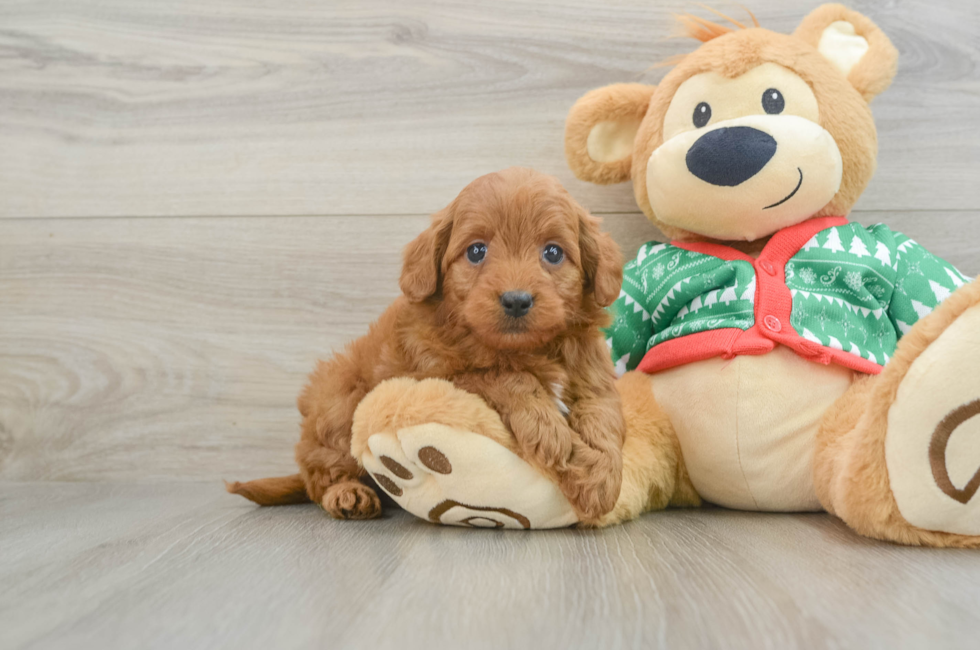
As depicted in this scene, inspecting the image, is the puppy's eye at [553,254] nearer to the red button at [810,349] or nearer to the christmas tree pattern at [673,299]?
the christmas tree pattern at [673,299]

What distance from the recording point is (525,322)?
0.96 m

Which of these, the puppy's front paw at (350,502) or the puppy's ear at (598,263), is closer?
the puppy's ear at (598,263)

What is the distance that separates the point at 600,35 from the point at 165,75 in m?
1.01

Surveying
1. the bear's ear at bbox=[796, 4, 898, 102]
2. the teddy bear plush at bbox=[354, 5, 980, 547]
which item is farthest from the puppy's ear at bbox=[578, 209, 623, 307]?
the bear's ear at bbox=[796, 4, 898, 102]

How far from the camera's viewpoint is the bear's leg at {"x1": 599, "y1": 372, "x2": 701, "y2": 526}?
1.13 meters

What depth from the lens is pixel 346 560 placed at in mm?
939

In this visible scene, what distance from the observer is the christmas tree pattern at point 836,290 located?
1.21 m

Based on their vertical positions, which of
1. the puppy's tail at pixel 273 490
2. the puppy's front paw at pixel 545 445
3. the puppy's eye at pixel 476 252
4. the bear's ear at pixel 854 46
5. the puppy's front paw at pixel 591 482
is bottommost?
the puppy's tail at pixel 273 490

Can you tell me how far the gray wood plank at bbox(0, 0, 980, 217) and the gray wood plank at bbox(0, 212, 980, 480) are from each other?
63 millimetres

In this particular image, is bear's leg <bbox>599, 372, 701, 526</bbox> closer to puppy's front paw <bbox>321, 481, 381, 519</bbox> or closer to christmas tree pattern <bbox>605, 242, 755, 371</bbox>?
christmas tree pattern <bbox>605, 242, 755, 371</bbox>

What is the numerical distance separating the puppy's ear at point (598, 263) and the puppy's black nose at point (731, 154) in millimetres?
260

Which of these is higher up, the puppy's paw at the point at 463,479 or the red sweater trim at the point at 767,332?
the red sweater trim at the point at 767,332

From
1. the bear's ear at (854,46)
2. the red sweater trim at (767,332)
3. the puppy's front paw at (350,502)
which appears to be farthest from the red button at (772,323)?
the puppy's front paw at (350,502)

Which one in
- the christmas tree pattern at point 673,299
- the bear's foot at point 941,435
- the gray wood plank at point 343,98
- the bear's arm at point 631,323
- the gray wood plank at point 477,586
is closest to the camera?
the gray wood plank at point 477,586
